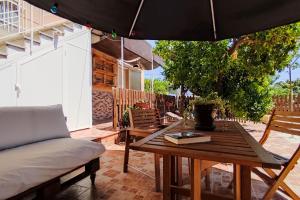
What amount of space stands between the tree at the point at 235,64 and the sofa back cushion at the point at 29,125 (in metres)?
3.19

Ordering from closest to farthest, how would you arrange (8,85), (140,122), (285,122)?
(285,122) → (140,122) → (8,85)

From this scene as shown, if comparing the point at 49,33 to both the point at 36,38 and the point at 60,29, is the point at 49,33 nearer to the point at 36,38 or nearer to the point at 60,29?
the point at 60,29

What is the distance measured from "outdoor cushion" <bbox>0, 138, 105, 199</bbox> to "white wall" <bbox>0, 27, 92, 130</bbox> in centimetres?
220

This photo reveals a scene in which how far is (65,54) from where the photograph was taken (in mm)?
5281

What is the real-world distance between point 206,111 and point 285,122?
2.93 feet

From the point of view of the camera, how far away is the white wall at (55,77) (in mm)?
4035

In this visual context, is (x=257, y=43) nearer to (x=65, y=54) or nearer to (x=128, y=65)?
(x=65, y=54)

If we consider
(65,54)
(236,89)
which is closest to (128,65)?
(65,54)

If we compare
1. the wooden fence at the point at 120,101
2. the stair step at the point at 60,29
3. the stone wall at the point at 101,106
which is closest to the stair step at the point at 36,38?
the stair step at the point at 60,29

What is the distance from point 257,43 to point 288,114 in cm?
292

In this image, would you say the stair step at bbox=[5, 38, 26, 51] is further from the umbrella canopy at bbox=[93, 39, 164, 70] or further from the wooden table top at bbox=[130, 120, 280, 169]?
the wooden table top at bbox=[130, 120, 280, 169]

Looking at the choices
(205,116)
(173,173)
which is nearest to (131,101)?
(173,173)

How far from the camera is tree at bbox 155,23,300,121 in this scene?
4.76 meters

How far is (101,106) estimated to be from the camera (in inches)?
327
